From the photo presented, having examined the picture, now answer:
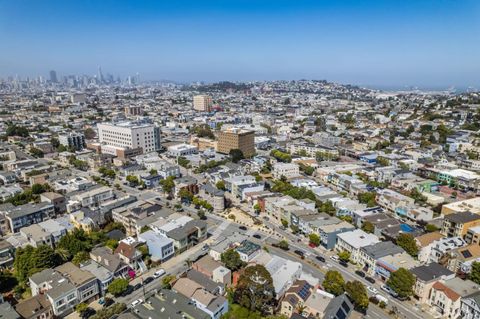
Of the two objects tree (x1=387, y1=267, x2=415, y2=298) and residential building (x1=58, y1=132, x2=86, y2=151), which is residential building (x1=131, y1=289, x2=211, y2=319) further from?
residential building (x1=58, y1=132, x2=86, y2=151)

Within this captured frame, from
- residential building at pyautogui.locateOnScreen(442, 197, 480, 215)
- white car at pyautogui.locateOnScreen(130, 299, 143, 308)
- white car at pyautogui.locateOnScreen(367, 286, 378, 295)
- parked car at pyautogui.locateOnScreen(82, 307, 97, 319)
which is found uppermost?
residential building at pyautogui.locateOnScreen(442, 197, 480, 215)

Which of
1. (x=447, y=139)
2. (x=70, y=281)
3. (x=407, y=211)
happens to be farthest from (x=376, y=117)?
(x=70, y=281)

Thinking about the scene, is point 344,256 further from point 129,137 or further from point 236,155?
point 129,137

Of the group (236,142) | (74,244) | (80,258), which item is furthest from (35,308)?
(236,142)

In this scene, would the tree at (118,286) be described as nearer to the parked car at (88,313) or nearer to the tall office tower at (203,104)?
the parked car at (88,313)

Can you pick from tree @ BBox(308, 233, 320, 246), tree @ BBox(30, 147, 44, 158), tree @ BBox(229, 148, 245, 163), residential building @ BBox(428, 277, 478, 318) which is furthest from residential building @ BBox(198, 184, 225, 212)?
tree @ BBox(30, 147, 44, 158)

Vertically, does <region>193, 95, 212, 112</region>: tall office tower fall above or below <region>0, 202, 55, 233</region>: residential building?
above

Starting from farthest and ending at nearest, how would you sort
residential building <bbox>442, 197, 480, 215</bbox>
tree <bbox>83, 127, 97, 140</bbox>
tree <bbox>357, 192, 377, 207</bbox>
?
tree <bbox>83, 127, 97, 140</bbox> → tree <bbox>357, 192, 377, 207</bbox> → residential building <bbox>442, 197, 480, 215</bbox>
